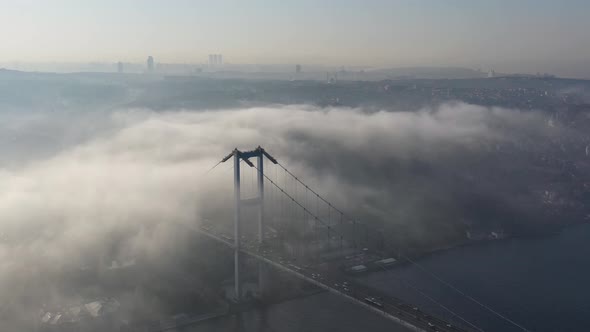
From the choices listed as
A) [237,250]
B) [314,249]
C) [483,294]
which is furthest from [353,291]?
A: [483,294]

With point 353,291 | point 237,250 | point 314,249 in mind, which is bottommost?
point 314,249

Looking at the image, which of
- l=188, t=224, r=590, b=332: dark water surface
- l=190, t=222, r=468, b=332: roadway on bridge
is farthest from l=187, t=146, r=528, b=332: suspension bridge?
l=188, t=224, r=590, b=332: dark water surface

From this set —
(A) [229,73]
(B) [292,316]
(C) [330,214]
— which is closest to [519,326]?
(B) [292,316]

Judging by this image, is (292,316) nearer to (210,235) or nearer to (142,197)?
(210,235)

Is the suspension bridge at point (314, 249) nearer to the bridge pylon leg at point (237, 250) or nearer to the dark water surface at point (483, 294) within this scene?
the bridge pylon leg at point (237, 250)

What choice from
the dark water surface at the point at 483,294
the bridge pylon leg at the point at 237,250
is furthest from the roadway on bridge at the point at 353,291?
the dark water surface at the point at 483,294

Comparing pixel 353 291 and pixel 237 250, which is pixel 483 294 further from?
pixel 237 250

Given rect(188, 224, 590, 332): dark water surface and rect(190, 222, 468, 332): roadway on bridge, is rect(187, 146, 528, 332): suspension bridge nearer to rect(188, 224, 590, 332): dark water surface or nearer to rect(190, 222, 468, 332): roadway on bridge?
rect(190, 222, 468, 332): roadway on bridge

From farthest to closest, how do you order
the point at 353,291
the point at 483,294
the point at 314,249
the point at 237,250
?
the point at 314,249, the point at 483,294, the point at 237,250, the point at 353,291
